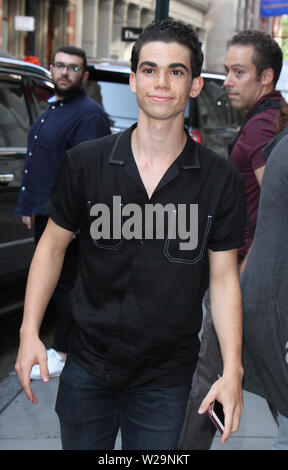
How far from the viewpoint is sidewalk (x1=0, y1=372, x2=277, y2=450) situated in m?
4.12

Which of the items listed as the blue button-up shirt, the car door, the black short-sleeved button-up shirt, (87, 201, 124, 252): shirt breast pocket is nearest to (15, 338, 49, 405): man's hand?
the black short-sleeved button-up shirt

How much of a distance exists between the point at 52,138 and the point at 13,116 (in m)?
1.16

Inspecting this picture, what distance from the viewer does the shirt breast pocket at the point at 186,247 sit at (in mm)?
2414

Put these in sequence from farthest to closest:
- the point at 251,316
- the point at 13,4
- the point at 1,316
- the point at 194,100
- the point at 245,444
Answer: the point at 13,4, the point at 194,100, the point at 1,316, the point at 245,444, the point at 251,316

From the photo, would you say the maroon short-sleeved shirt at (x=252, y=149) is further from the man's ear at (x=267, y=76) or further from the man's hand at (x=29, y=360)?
the man's hand at (x=29, y=360)

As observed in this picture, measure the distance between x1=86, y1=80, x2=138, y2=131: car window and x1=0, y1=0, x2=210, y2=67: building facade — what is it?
18.9m

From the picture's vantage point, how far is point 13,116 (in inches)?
241

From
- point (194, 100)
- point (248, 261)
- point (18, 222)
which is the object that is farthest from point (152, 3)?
point (248, 261)

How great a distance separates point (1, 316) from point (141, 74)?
3.80 metres

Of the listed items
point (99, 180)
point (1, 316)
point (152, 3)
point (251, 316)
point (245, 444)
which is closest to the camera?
point (99, 180)

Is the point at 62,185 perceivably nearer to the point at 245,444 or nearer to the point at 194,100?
the point at 245,444

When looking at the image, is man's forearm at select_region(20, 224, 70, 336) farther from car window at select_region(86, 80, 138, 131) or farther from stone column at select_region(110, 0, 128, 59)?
stone column at select_region(110, 0, 128, 59)

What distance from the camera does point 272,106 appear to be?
3.75m

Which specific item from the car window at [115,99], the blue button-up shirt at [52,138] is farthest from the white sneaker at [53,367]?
the car window at [115,99]
